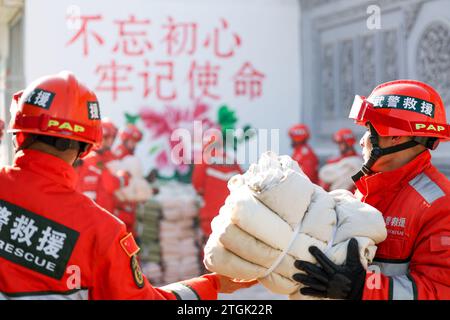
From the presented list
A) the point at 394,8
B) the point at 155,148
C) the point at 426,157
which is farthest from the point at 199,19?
the point at 426,157

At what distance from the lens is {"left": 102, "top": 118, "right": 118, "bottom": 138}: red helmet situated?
28.5 ft

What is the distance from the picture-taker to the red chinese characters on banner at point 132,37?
9.22 metres

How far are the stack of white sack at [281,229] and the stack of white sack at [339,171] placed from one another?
18.6ft

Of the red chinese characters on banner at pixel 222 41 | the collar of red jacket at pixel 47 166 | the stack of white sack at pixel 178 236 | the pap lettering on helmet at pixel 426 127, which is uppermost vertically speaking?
the red chinese characters on banner at pixel 222 41

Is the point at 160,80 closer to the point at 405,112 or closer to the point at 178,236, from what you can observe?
the point at 178,236

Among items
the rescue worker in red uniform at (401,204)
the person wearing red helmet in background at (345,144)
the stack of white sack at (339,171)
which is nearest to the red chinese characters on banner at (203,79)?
the person wearing red helmet in background at (345,144)

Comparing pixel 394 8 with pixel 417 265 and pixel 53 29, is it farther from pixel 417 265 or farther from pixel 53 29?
pixel 417 265

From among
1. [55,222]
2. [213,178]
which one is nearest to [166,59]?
[213,178]

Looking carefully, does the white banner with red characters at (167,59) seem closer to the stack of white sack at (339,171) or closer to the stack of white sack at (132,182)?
the stack of white sack at (132,182)

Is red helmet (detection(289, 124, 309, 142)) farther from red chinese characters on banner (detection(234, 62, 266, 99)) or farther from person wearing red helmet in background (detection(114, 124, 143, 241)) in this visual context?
person wearing red helmet in background (detection(114, 124, 143, 241))

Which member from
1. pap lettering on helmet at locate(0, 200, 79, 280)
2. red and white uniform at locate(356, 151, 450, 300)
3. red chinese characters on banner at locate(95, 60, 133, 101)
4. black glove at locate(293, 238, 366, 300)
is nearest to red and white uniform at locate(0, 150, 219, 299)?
pap lettering on helmet at locate(0, 200, 79, 280)

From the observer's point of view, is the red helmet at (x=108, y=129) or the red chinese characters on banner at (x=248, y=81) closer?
the red helmet at (x=108, y=129)

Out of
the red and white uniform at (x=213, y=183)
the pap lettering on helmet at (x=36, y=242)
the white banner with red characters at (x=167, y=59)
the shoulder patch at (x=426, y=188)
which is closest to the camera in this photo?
the pap lettering on helmet at (x=36, y=242)

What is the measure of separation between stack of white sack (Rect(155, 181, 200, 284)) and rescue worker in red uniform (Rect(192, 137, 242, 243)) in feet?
0.90
